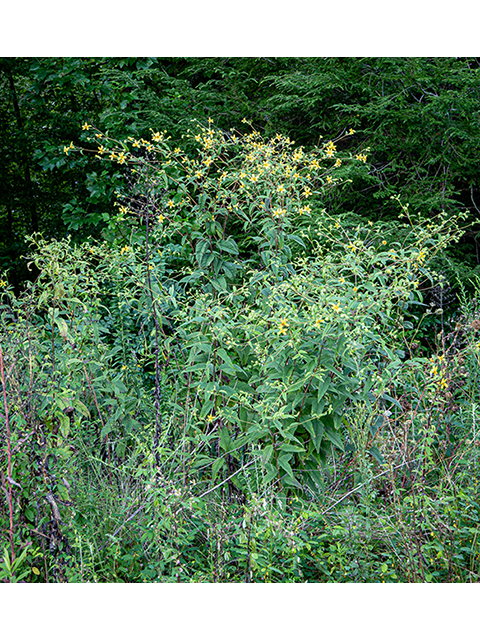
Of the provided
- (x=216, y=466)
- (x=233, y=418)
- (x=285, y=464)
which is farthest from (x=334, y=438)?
(x=216, y=466)

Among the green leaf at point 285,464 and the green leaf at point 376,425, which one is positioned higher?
the green leaf at point 376,425

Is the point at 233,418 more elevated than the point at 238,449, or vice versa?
the point at 233,418

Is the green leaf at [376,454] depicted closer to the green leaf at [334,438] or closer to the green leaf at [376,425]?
the green leaf at [376,425]

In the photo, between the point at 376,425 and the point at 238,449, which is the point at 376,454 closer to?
the point at 376,425

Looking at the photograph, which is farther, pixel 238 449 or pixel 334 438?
pixel 238 449

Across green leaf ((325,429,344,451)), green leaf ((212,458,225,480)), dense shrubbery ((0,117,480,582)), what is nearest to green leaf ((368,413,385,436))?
dense shrubbery ((0,117,480,582))

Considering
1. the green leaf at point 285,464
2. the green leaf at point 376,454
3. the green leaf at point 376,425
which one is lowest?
the green leaf at point 376,454

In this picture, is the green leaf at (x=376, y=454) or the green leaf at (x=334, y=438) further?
the green leaf at (x=376, y=454)

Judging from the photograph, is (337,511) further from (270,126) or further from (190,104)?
(190,104)

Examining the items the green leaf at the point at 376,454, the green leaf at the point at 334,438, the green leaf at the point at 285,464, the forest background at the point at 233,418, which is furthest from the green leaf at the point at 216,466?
the green leaf at the point at 376,454

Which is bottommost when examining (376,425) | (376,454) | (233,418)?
(376,454)

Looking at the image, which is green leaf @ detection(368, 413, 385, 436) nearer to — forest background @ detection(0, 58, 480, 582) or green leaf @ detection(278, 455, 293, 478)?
forest background @ detection(0, 58, 480, 582)

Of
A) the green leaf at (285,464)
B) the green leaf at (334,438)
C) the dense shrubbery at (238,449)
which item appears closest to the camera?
the dense shrubbery at (238,449)
